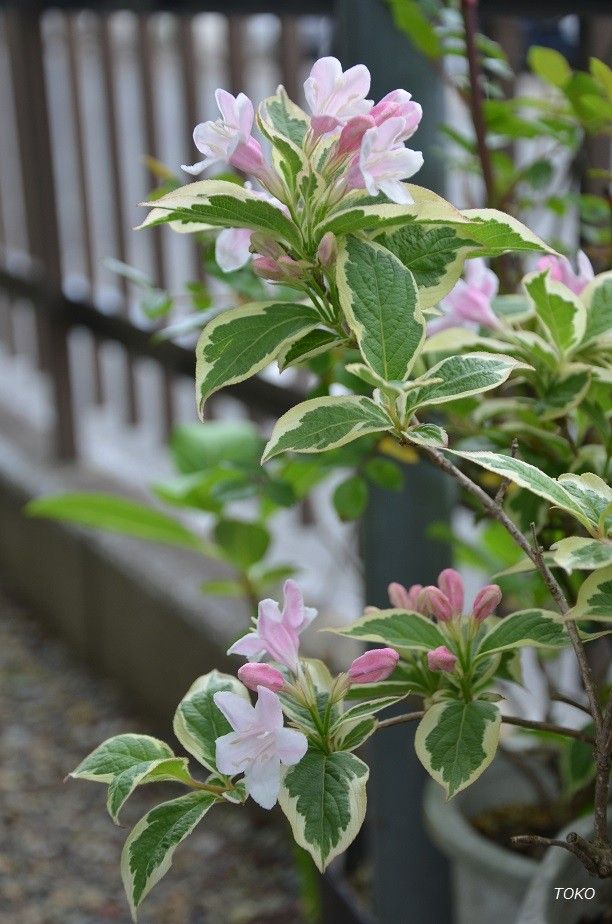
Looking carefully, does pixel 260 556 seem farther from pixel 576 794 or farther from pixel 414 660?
pixel 414 660

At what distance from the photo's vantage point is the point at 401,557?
152 centimetres

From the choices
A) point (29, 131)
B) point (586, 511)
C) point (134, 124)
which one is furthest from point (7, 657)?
point (134, 124)

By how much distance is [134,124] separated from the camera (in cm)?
852

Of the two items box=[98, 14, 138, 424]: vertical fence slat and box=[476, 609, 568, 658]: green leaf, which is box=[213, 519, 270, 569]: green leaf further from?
box=[98, 14, 138, 424]: vertical fence slat

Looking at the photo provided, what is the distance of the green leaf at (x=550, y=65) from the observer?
1.17 meters

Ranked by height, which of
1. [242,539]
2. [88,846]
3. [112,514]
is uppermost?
[242,539]

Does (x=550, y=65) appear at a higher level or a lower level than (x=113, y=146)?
higher

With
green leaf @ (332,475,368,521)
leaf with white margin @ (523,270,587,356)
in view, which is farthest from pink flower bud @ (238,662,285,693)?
green leaf @ (332,475,368,521)

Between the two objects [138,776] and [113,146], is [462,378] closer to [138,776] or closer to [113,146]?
[138,776]

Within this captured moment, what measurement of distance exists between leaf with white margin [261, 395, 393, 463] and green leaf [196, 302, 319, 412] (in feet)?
0.15

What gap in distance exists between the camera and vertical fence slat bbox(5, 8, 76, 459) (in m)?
3.02

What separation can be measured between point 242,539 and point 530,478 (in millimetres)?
1209

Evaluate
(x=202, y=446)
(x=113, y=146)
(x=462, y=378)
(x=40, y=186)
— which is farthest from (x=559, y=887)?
(x=40, y=186)

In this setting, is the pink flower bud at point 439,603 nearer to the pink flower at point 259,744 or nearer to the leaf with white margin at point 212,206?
the pink flower at point 259,744
